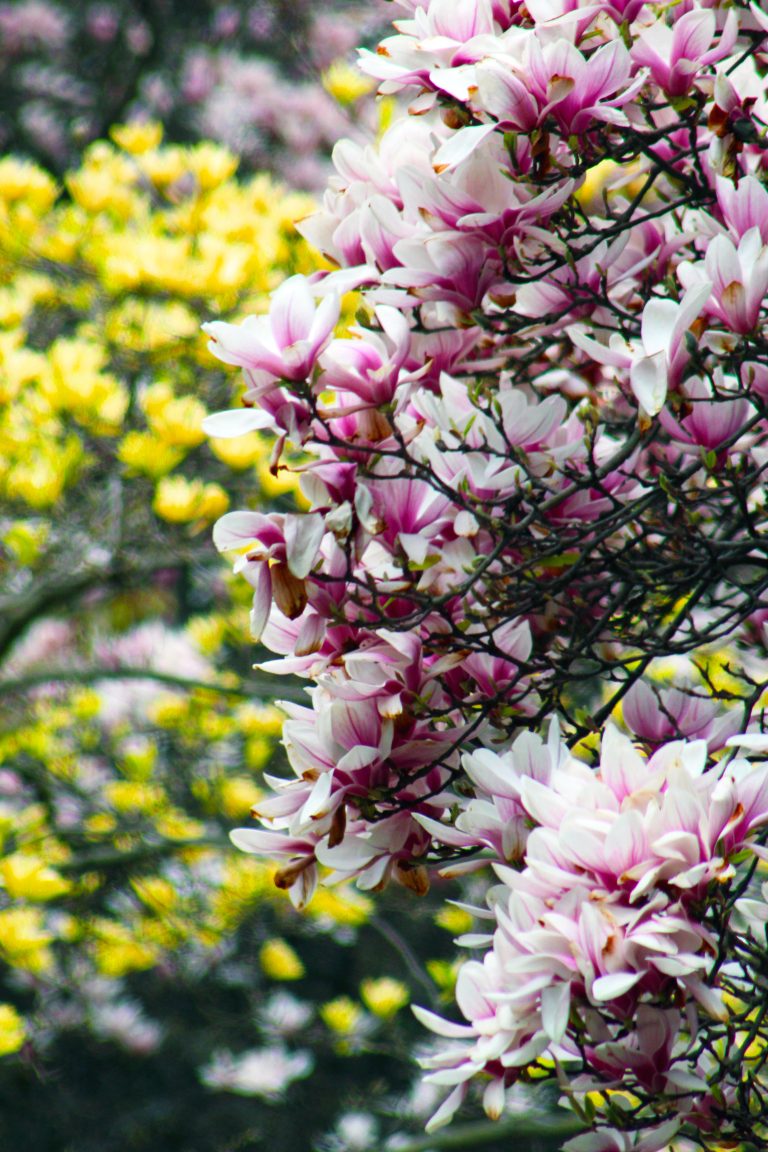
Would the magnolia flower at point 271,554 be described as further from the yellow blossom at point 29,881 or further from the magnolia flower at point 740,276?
the yellow blossom at point 29,881

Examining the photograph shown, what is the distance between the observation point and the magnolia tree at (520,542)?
1.17m

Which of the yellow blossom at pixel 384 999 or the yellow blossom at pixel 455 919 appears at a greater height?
the yellow blossom at pixel 455 919

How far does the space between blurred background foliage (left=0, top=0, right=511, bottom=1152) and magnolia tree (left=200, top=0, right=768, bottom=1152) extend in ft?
4.79

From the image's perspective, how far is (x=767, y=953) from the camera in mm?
1527

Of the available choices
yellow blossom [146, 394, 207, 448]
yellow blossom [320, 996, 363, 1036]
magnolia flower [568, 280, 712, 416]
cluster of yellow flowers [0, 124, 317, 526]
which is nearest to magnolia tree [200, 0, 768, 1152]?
magnolia flower [568, 280, 712, 416]

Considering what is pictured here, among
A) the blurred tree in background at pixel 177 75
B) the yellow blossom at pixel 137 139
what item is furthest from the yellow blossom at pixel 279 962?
the blurred tree in background at pixel 177 75

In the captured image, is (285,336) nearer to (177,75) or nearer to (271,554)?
(271,554)

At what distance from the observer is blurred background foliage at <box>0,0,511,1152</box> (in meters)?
3.05

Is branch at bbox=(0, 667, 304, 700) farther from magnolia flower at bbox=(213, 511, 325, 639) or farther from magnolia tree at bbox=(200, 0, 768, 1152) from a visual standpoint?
magnolia flower at bbox=(213, 511, 325, 639)

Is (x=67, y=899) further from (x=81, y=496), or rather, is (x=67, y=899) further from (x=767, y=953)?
(x=767, y=953)

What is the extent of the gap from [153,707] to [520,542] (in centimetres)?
304

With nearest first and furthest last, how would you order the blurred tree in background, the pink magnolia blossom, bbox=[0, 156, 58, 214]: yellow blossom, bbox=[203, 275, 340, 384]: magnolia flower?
bbox=[203, 275, 340, 384]: magnolia flower, the pink magnolia blossom, bbox=[0, 156, 58, 214]: yellow blossom, the blurred tree in background

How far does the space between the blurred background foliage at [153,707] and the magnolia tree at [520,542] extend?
1.46 meters

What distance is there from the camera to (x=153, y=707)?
4.36 meters
